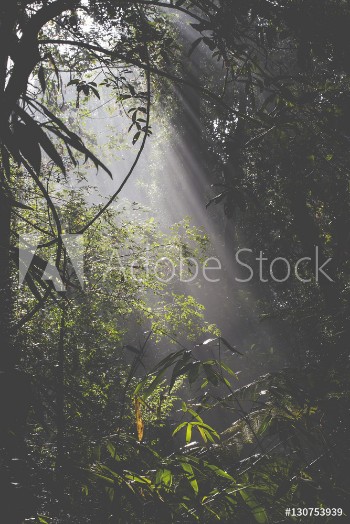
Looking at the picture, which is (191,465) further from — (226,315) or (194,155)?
(226,315)

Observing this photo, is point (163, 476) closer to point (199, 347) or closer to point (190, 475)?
point (190, 475)

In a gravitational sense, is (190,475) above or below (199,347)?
below

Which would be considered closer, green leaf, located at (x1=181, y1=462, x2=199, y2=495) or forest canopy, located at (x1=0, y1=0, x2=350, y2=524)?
forest canopy, located at (x1=0, y1=0, x2=350, y2=524)

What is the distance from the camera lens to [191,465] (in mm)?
1348

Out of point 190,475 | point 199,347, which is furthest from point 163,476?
point 199,347

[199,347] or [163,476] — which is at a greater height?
[199,347]

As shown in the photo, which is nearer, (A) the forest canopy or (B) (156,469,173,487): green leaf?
(A) the forest canopy

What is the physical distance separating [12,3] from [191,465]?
134 cm

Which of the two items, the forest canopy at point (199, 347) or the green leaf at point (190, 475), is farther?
the green leaf at point (190, 475)

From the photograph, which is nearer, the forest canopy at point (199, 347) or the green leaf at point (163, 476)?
the forest canopy at point (199, 347)

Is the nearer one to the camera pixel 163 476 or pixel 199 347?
pixel 163 476

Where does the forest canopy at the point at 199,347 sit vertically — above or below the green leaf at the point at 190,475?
above

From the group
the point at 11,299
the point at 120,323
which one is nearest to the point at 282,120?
the point at 11,299

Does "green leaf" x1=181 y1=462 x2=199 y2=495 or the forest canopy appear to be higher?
the forest canopy
